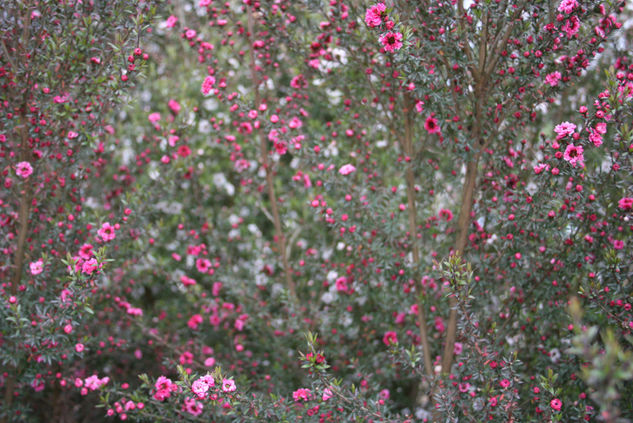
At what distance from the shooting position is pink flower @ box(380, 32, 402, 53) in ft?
7.48

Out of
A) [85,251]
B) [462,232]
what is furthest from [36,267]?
[462,232]

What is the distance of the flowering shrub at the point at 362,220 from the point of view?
2457 mm

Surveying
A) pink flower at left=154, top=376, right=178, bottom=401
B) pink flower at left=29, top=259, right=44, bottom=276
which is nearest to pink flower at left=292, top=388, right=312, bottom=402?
pink flower at left=154, top=376, right=178, bottom=401

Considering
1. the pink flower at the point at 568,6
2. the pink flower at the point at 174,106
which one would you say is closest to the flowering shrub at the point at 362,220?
the pink flower at the point at 568,6

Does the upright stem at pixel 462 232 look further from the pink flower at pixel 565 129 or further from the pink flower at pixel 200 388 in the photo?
the pink flower at pixel 200 388

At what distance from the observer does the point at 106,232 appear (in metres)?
2.97

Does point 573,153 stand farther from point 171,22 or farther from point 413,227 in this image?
point 171,22

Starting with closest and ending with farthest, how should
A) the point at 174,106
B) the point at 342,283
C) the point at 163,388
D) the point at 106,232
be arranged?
the point at 163,388 < the point at 106,232 < the point at 342,283 < the point at 174,106

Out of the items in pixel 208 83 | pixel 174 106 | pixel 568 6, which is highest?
pixel 568 6

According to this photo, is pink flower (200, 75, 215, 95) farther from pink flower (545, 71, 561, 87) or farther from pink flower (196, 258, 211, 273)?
pink flower (545, 71, 561, 87)

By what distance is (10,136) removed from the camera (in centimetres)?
301

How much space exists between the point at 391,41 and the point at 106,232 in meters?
1.89

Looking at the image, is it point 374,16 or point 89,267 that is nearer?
point 374,16

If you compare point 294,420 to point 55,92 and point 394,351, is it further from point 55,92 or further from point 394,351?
point 55,92
